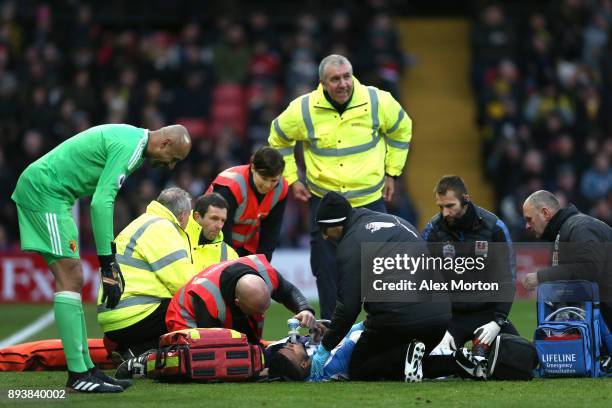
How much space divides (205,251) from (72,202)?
185 cm

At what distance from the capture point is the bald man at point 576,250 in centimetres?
1023

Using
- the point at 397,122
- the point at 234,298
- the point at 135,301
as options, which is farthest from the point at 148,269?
the point at 397,122

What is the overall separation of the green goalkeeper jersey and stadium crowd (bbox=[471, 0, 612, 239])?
11.4m

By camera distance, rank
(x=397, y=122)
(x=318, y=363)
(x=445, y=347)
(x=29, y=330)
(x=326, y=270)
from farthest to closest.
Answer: (x=29, y=330) < (x=397, y=122) < (x=326, y=270) < (x=445, y=347) < (x=318, y=363)

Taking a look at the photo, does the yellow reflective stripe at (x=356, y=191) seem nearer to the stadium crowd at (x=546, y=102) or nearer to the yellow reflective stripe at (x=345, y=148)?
the yellow reflective stripe at (x=345, y=148)

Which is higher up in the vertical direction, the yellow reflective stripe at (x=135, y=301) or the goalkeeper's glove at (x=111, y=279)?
the goalkeeper's glove at (x=111, y=279)

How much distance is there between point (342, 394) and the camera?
9109mm

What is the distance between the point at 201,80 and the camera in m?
22.5

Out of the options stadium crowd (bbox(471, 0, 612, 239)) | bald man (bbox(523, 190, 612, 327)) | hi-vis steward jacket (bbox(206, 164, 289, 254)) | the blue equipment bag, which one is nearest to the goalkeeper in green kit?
hi-vis steward jacket (bbox(206, 164, 289, 254))

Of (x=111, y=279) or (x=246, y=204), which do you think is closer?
(x=111, y=279)

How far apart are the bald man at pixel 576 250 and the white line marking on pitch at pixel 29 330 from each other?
19.3ft

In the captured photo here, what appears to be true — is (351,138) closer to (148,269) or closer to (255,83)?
(148,269)

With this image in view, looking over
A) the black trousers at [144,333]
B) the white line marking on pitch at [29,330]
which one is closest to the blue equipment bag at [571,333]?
the black trousers at [144,333]

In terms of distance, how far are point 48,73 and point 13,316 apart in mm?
6311
